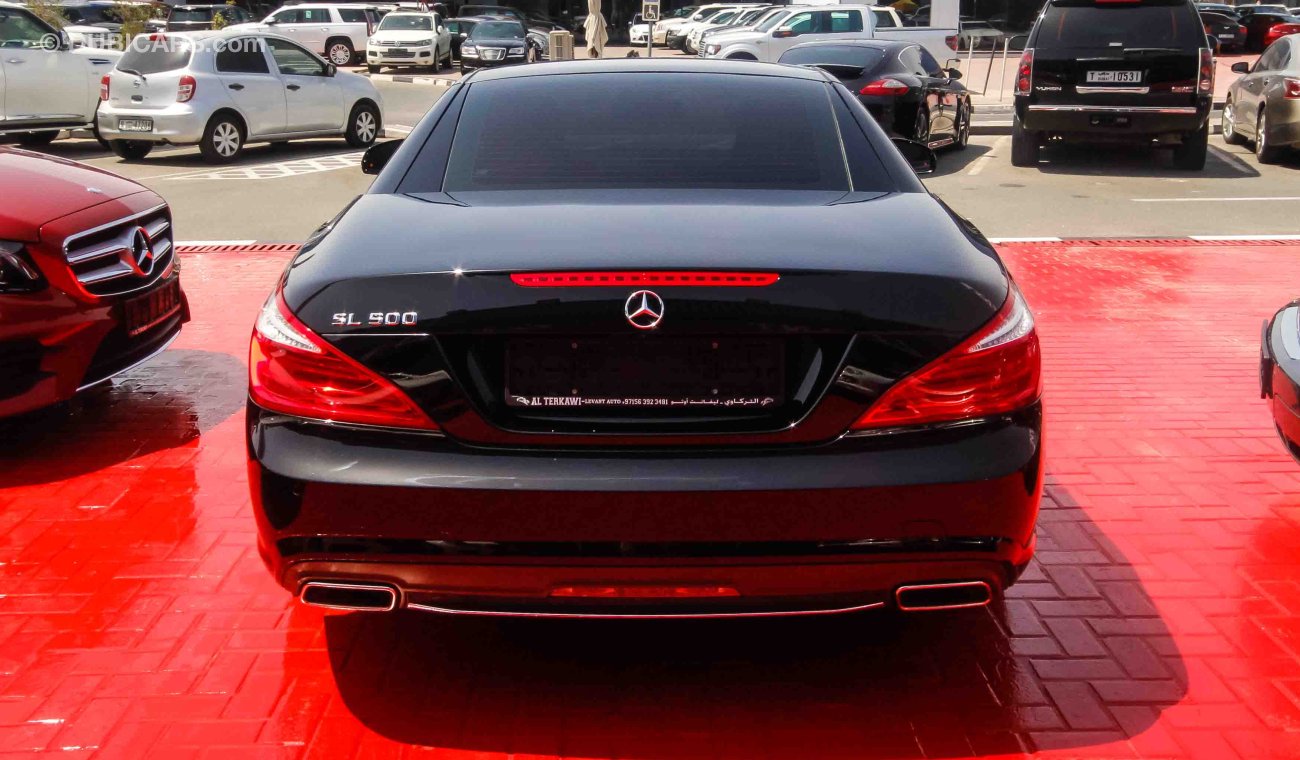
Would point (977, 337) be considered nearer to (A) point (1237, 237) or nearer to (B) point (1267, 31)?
(A) point (1237, 237)

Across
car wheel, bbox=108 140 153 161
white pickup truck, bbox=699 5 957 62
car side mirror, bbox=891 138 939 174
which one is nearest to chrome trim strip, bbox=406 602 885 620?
car side mirror, bbox=891 138 939 174

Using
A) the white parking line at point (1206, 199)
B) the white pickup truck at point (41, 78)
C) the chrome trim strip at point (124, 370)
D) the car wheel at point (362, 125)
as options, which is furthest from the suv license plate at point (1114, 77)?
the white pickup truck at point (41, 78)

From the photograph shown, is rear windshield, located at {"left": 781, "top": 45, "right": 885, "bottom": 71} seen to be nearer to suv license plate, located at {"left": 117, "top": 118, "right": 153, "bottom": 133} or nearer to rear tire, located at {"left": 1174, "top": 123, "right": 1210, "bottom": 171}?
rear tire, located at {"left": 1174, "top": 123, "right": 1210, "bottom": 171}

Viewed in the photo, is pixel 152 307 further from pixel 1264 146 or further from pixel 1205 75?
pixel 1264 146

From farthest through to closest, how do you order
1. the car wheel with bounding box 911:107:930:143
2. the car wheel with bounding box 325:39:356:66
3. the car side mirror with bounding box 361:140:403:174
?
the car wheel with bounding box 325:39:356:66
the car wheel with bounding box 911:107:930:143
the car side mirror with bounding box 361:140:403:174

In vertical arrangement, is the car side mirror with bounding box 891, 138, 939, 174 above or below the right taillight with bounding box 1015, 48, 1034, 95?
above

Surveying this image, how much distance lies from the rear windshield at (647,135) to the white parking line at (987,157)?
11.4m

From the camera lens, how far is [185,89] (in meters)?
A: 15.9

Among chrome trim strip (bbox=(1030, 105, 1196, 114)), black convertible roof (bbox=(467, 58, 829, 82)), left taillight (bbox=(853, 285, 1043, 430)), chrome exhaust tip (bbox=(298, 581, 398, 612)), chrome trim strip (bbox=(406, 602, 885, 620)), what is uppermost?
black convertible roof (bbox=(467, 58, 829, 82))

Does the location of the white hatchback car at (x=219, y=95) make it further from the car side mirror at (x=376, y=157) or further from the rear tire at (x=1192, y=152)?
the car side mirror at (x=376, y=157)

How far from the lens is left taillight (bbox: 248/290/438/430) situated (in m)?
2.88

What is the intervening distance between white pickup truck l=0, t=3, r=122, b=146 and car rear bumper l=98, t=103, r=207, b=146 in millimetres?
1231

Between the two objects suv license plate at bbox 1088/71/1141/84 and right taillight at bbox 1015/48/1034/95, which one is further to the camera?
right taillight at bbox 1015/48/1034/95

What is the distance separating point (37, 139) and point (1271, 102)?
15.7 meters
